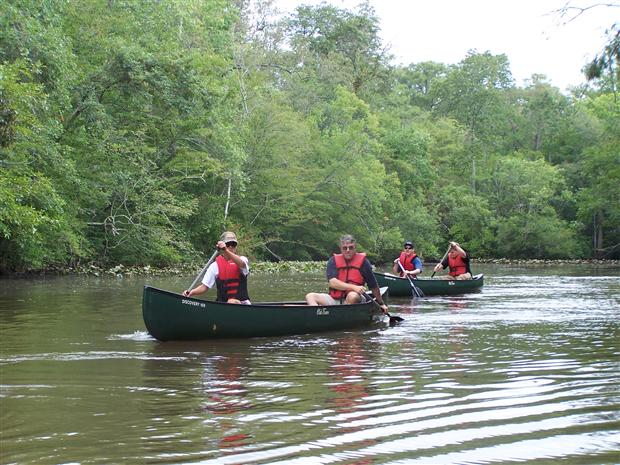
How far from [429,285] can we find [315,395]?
12850mm

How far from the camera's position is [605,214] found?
52.5m

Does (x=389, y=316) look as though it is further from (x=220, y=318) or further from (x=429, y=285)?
(x=429, y=285)

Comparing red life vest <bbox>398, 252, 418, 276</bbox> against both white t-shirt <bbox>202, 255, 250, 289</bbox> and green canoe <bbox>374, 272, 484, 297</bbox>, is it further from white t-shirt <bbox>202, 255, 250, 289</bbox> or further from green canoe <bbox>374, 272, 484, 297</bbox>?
white t-shirt <bbox>202, 255, 250, 289</bbox>

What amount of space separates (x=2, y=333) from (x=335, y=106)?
34325mm

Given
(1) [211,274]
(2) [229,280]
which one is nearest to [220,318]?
(1) [211,274]

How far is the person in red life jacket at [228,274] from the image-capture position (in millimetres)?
10414

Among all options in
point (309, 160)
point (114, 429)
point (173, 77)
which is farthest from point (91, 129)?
point (114, 429)

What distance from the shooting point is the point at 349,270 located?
1222cm

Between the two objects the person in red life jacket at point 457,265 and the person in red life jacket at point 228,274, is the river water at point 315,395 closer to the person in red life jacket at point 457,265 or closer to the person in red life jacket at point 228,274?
the person in red life jacket at point 228,274

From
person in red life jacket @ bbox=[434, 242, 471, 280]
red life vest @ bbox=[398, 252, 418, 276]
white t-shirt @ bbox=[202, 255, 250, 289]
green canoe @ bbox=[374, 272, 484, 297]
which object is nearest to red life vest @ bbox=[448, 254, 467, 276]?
person in red life jacket @ bbox=[434, 242, 471, 280]

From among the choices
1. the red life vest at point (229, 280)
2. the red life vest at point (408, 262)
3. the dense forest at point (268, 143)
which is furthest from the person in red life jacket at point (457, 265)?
the red life vest at point (229, 280)

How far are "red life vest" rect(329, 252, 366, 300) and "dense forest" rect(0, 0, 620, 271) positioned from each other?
4302 mm

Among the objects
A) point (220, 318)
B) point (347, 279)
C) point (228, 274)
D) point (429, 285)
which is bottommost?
point (220, 318)

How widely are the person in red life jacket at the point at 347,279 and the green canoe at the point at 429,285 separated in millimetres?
5658
